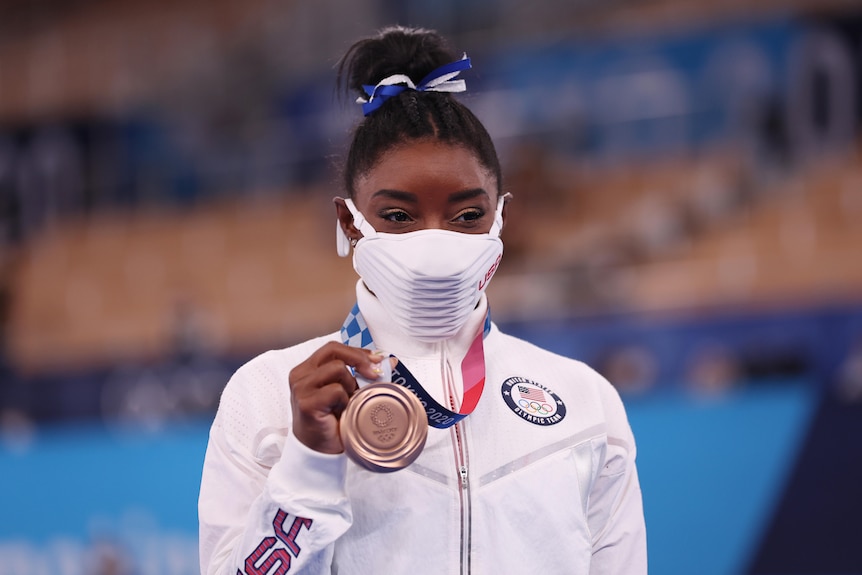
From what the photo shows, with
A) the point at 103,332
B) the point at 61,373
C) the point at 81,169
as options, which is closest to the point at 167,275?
the point at 103,332

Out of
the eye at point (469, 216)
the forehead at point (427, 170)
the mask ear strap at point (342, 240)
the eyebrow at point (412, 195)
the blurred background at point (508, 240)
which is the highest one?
the forehead at point (427, 170)

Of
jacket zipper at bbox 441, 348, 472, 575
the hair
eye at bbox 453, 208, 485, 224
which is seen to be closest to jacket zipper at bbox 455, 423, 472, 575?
jacket zipper at bbox 441, 348, 472, 575

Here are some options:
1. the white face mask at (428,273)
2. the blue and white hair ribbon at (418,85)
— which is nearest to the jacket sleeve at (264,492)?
the white face mask at (428,273)

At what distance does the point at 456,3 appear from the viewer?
34.8ft

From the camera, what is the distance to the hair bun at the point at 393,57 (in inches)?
82.7

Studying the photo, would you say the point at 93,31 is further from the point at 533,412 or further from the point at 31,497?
the point at 533,412

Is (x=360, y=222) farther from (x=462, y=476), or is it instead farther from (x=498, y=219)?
(x=462, y=476)

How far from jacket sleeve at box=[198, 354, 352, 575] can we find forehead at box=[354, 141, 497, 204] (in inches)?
15.5

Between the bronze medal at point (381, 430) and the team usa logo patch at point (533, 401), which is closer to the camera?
the bronze medal at point (381, 430)

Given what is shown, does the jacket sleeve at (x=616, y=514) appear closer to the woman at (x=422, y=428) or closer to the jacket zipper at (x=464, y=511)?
the woman at (x=422, y=428)

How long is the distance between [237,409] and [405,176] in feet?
1.60

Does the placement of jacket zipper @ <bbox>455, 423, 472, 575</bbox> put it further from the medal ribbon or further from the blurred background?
the blurred background

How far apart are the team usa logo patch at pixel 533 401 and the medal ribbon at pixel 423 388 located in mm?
84

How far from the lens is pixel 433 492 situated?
73.6 inches
